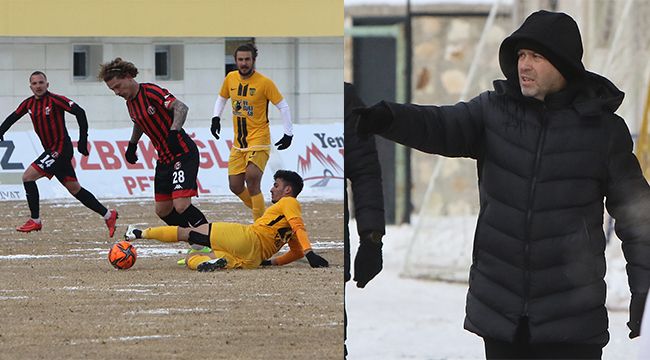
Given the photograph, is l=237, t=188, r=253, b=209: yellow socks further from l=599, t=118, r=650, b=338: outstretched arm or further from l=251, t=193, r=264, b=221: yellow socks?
l=599, t=118, r=650, b=338: outstretched arm

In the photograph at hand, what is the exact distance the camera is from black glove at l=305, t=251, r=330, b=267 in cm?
424

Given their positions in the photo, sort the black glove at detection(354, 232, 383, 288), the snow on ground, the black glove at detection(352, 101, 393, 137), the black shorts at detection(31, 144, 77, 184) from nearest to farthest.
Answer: the black glove at detection(352, 101, 393, 137)
the black glove at detection(354, 232, 383, 288)
the black shorts at detection(31, 144, 77, 184)
the snow on ground

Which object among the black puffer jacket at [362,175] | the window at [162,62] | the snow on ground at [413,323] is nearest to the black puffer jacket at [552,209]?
the black puffer jacket at [362,175]

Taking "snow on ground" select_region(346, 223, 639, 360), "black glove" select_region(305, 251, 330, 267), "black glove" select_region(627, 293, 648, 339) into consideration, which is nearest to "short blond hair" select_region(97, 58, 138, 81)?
"black glove" select_region(305, 251, 330, 267)

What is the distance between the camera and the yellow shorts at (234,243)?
427cm

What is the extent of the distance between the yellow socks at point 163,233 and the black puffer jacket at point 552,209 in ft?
2.80

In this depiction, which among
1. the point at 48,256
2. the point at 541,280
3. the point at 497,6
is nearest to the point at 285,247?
the point at 48,256

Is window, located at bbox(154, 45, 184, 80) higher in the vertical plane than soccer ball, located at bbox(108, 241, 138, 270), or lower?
higher

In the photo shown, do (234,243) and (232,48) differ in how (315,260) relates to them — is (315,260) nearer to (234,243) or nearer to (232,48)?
(234,243)

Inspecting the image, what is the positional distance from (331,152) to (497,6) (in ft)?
20.1

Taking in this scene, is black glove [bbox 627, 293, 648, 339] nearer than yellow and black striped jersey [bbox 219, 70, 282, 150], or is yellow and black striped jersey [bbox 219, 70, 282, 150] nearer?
black glove [bbox 627, 293, 648, 339]

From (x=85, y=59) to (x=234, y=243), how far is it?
2.03ft

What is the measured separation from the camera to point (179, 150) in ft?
13.9

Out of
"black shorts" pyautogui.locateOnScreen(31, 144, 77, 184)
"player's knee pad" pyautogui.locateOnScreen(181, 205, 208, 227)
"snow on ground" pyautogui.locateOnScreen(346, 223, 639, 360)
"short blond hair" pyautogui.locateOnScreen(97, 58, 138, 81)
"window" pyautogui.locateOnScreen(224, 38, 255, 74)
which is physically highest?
"window" pyautogui.locateOnScreen(224, 38, 255, 74)
